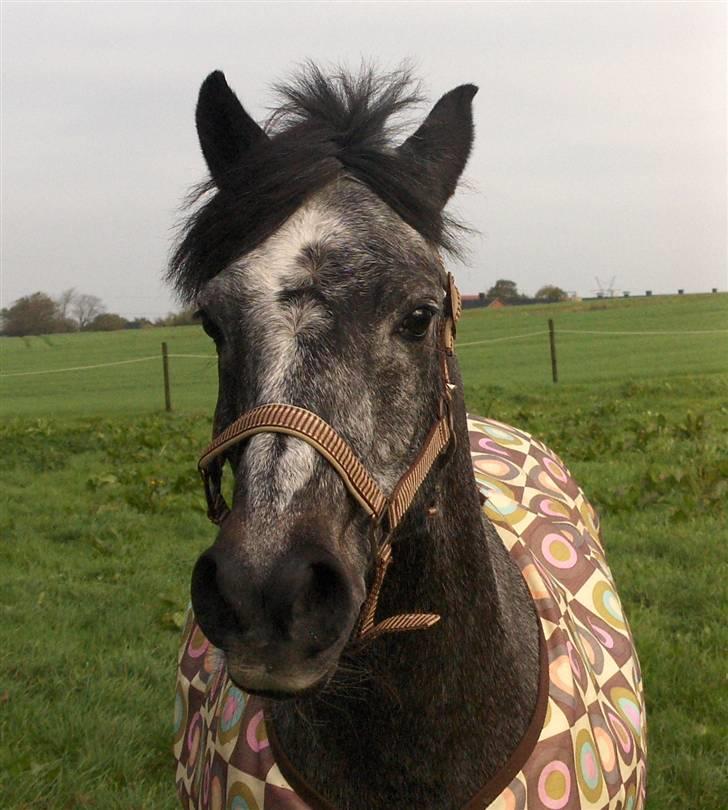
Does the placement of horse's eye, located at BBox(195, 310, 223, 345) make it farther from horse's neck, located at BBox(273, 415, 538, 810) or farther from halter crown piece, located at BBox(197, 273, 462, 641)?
horse's neck, located at BBox(273, 415, 538, 810)

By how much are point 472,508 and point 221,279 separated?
2.54 ft

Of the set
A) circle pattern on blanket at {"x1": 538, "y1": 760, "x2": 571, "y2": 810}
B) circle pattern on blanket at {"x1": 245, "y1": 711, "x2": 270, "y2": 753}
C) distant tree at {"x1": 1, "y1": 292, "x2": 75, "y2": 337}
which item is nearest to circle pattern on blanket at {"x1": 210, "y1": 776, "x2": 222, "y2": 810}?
circle pattern on blanket at {"x1": 245, "y1": 711, "x2": 270, "y2": 753}

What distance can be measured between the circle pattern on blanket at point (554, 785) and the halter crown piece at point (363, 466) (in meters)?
0.42

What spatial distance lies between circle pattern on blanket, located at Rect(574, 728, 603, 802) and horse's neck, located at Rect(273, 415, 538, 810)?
16 centimetres

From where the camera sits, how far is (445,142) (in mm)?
2248

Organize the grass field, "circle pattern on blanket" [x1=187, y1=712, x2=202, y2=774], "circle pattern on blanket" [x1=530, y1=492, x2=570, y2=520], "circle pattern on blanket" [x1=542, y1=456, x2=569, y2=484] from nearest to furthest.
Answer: "circle pattern on blanket" [x1=187, y1=712, x2=202, y2=774], "circle pattern on blanket" [x1=530, y1=492, x2=570, y2=520], the grass field, "circle pattern on blanket" [x1=542, y1=456, x2=569, y2=484]

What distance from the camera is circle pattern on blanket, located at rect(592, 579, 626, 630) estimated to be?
109 inches

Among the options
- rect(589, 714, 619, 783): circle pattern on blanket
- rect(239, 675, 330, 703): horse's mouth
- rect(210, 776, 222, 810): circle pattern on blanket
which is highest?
rect(239, 675, 330, 703): horse's mouth

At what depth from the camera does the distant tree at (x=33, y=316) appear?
30.9 metres

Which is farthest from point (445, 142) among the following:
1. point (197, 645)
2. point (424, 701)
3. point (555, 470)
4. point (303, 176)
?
point (555, 470)

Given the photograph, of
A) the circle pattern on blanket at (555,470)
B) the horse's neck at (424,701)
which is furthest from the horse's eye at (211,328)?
the circle pattern on blanket at (555,470)

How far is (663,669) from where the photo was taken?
4.11m

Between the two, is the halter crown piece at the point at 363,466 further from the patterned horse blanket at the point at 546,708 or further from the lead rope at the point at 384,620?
the patterned horse blanket at the point at 546,708

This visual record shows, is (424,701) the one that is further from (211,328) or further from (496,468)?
(496,468)
